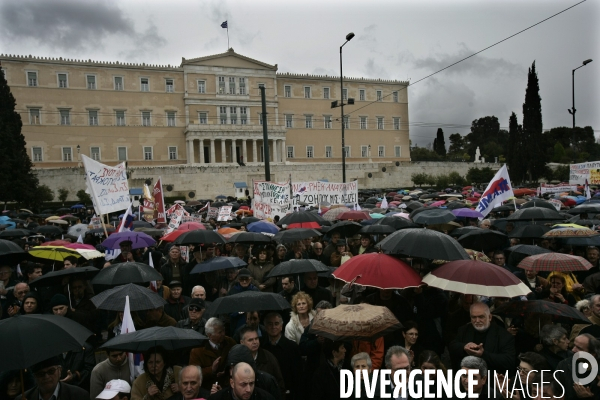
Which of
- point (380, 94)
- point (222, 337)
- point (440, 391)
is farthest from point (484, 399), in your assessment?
point (380, 94)

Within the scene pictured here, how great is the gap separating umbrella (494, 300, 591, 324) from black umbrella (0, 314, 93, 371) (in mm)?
3533

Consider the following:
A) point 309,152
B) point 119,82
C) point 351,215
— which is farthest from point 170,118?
point 351,215

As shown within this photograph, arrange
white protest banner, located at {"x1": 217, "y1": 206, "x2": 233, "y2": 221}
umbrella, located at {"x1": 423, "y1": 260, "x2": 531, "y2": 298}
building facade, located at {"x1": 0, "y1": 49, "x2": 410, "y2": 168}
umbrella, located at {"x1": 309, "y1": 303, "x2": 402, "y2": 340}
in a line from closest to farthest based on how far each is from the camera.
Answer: umbrella, located at {"x1": 309, "y1": 303, "x2": 402, "y2": 340} → umbrella, located at {"x1": 423, "y1": 260, "x2": 531, "y2": 298} → white protest banner, located at {"x1": 217, "y1": 206, "x2": 233, "y2": 221} → building facade, located at {"x1": 0, "y1": 49, "x2": 410, "y2": 168}

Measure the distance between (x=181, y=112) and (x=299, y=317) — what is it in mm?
48011

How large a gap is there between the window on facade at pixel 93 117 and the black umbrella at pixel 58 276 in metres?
45.2

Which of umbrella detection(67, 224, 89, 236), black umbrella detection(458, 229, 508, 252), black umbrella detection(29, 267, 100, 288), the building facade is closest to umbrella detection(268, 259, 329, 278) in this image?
black umbrella detection(29, 267, 100, 288)

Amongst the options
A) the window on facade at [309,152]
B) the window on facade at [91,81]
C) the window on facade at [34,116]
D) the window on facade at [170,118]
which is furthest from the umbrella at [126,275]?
the window on facade at [309,152]

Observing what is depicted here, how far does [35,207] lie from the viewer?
27.6 metres

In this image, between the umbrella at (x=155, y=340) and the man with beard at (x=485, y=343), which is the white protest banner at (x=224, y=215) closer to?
the umbrella at (x=155, y=340)

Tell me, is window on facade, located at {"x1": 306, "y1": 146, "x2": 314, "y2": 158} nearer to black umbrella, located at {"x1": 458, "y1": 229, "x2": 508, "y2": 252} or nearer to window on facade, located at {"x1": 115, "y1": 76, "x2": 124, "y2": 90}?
window on facade, located at {"x1": 115, "y1": 76, "x2": 124, "y2": 90}

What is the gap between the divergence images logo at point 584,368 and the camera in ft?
10.7

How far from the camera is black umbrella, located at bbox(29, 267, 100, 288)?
17.9 feet

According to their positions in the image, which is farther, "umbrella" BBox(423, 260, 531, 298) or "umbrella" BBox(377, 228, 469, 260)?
"umbrella" BBox(377, 228, 469, 260)

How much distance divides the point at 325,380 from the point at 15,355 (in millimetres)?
2143
